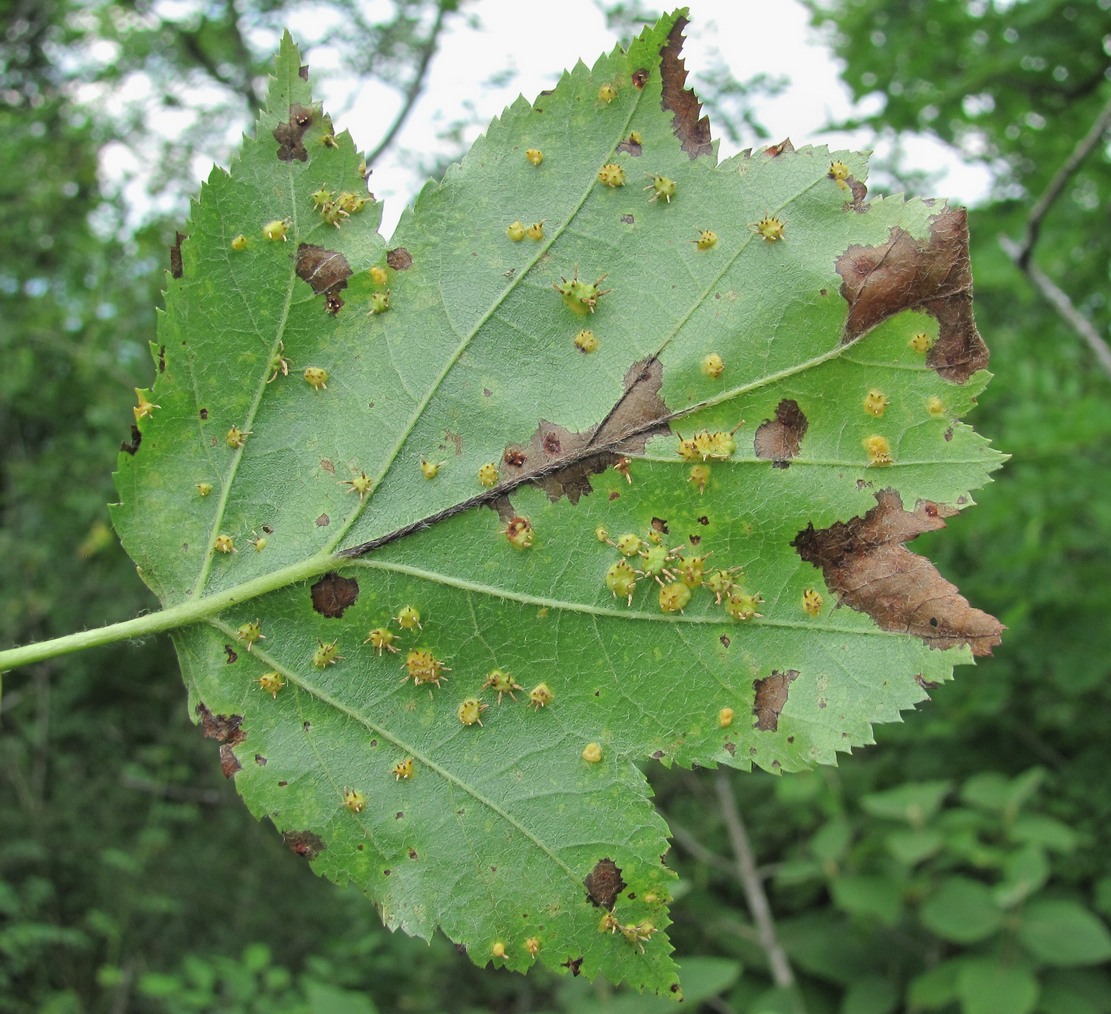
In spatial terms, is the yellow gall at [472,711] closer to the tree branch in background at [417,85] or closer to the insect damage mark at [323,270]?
the insect damage mark at [323,270]

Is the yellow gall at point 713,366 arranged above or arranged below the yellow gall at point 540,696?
above

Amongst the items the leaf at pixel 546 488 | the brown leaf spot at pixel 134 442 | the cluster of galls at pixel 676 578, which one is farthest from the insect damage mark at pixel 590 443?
the brown leaf spot at pixel 134 442

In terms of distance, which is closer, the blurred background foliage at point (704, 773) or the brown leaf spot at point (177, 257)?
the brown leaf spot at point (177, 257)

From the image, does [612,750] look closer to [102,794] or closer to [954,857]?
[954,857]

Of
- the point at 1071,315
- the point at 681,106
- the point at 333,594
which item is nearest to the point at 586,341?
the point at 681,106

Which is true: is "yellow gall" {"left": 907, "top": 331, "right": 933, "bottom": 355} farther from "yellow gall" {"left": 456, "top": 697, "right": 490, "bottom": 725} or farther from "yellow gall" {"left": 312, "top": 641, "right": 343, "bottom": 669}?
"yellow gall" {"left": 312, "top": 641, "right": 343, "bottom": 669}

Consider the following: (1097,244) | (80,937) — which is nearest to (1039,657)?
(1097,244)
